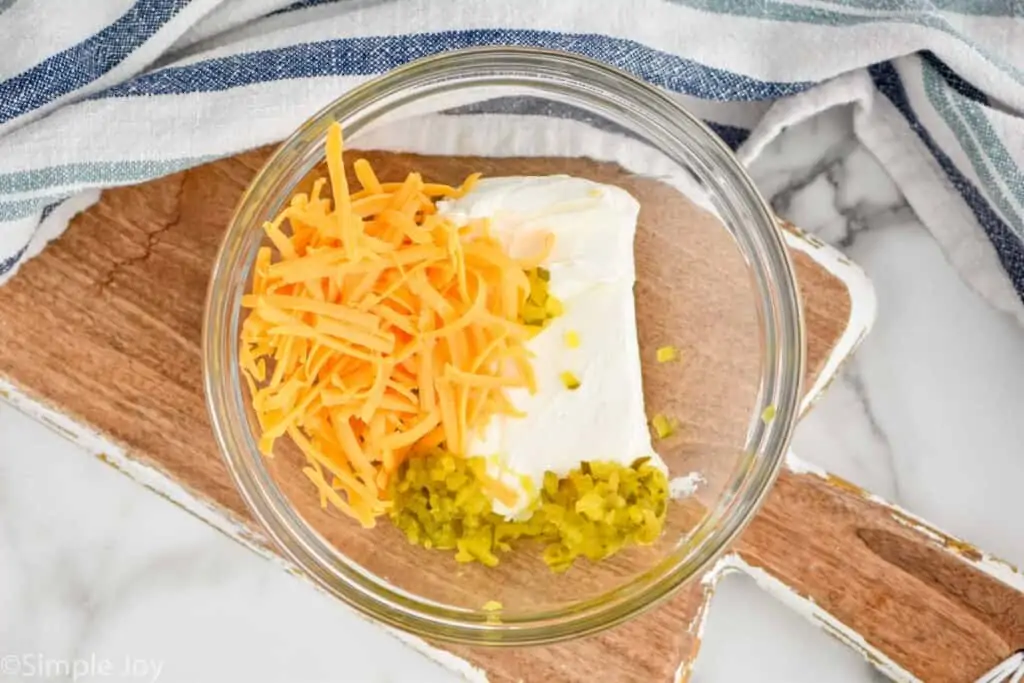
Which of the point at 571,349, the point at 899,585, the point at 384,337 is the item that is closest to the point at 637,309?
the point at 571,349

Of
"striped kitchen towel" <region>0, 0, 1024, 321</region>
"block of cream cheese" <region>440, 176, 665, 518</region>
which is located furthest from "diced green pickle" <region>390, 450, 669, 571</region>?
"striped kitchen towel" <region>0, 0, 1024, 321</region>

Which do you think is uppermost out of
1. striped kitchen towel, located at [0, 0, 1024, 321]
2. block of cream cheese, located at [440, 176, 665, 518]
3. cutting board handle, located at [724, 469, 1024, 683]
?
striped kitchen towel, located at [0, 0, 1024, 321]

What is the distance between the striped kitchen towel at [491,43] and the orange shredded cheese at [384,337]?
0.60 ft

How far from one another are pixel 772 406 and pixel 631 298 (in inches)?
7.0

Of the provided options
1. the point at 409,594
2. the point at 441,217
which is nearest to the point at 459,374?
the point at 441,217

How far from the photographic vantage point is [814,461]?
1.32 meters

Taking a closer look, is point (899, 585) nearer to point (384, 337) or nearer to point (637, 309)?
point (637, 309)

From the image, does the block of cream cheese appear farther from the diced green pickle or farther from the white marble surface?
the white marble surface

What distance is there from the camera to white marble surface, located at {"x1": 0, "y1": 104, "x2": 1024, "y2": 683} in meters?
1.32

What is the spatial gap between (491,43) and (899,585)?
27.7 inches

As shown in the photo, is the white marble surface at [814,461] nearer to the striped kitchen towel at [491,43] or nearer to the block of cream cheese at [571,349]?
the striped kitchen towel at [491,43]

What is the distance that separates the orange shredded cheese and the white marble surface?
0.37m

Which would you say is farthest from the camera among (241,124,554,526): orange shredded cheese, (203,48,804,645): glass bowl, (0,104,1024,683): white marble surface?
(0,104,1024,683): white marble surface

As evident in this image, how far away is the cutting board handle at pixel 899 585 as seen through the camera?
121cm
